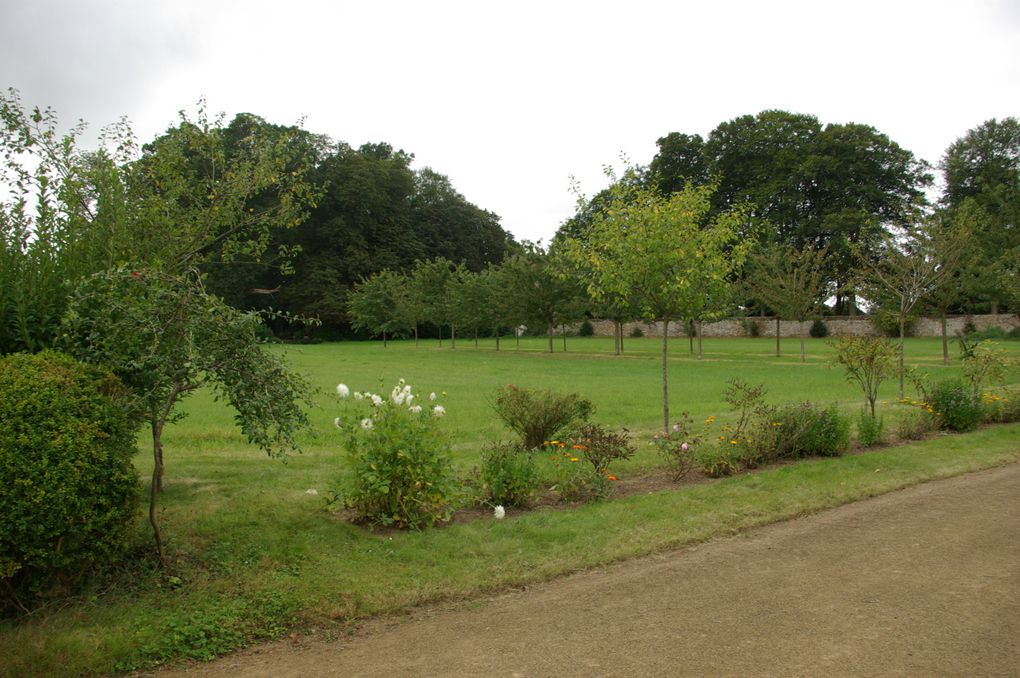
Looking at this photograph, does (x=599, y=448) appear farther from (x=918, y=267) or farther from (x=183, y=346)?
(x=918, y=267)

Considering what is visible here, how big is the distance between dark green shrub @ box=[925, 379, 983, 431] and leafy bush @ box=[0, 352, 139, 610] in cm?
1114

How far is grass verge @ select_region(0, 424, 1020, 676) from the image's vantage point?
390 centimetres

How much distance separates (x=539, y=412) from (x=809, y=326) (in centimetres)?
5275

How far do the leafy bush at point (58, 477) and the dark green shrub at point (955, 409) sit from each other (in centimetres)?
1114

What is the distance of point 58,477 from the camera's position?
395cm

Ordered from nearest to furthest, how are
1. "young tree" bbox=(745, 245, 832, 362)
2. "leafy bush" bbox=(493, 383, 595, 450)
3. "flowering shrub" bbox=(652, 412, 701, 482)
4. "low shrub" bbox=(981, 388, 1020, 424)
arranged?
1. "flowering shrub" bbox=(652, 412, 701, 482)
2. "leafy bush" bbox=(493, 383, 595, 450)
3. "low shrub" bbox=(981, 388, 1020, 424)
4. "young tree" bbox=(745, 245, 832, 362)

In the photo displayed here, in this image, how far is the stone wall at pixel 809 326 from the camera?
164ft

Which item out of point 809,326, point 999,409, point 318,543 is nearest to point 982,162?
point 809,326

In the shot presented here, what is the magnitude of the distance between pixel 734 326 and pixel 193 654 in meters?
58.9

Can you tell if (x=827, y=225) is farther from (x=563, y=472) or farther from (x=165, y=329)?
(x=165, y=329)

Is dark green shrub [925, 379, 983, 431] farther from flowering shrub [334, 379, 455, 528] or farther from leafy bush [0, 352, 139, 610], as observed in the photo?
leafy bush [0, 352, 139, 610]

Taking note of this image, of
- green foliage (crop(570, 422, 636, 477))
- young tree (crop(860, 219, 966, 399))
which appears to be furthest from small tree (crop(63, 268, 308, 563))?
young tree (crop(860, 219, 966, 399))

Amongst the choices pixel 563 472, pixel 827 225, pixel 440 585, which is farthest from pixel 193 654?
pixel 827 225

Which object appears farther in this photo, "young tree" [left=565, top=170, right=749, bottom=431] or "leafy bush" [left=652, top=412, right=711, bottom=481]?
"young tree" [left=565, top=170, right=749, bottom=431]
